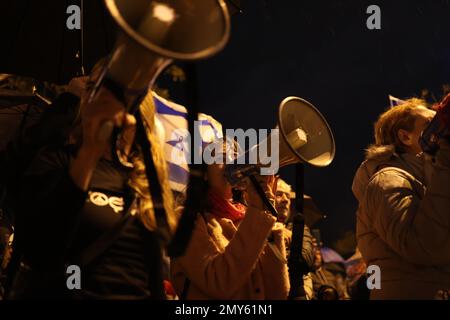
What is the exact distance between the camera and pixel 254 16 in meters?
15.1

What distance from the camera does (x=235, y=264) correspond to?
8.31ft

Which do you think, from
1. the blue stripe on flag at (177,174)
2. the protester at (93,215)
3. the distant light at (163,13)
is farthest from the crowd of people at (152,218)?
the blue stripe on flag at (177,174)

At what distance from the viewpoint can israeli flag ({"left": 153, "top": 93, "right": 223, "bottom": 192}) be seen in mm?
3709

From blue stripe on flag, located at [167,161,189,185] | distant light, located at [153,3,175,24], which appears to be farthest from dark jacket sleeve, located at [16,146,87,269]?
blue stripe on flag, located at [167,161,189,185]

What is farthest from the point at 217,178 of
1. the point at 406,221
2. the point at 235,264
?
the point at 406,221

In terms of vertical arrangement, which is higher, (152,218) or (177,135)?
(177,135)

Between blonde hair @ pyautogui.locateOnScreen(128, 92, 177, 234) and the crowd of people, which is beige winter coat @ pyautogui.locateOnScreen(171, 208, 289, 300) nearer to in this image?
the crowd of people

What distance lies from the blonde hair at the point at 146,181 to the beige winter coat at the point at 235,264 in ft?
1.75

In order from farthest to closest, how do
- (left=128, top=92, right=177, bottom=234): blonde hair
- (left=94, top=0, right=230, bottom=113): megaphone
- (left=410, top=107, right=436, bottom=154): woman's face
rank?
1. (left=410, top=107, right=436, bottom=154): woman's face
2. (left=128, top=92, right=177, bottom=234): blonde hair
3. (left=94, top=0, right=230, bottom=113): megaphone

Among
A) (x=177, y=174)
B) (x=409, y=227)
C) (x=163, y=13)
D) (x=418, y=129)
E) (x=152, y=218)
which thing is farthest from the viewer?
(x=177, y=174)

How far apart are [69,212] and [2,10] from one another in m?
1.68

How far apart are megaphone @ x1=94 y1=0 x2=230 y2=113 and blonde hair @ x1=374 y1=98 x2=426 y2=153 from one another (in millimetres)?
1685

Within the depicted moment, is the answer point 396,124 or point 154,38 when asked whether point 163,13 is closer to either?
point 154,38

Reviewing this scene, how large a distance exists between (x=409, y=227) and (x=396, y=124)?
30.5 inches
